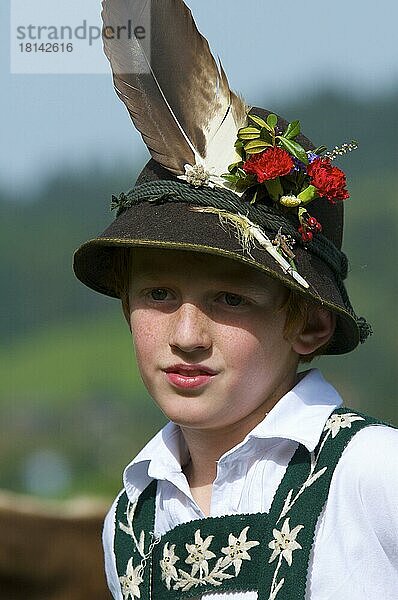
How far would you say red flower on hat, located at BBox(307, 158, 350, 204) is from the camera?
1724mm

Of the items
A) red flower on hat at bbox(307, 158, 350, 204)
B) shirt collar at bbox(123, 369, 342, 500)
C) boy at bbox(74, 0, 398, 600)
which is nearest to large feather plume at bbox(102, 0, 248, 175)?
boy at bbox(74, 0, 398, 600)

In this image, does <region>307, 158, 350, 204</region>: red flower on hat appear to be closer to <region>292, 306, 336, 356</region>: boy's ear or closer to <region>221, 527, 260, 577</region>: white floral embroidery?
<region>292, 306, 336, 356</region>: boy's ear

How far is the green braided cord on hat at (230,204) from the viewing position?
1.70m

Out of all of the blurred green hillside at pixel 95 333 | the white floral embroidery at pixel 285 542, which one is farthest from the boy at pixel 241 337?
the blurred green hillside at pixel 95 333

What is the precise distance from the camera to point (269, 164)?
1.68 m

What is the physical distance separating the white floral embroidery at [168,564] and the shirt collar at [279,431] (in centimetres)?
15

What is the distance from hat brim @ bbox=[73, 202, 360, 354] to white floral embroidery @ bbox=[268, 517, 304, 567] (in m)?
0.38

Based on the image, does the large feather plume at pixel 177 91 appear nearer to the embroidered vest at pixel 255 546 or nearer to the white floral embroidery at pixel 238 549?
the embroidered vest at pixel 255 546

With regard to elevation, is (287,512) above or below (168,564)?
above

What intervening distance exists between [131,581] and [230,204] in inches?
29.0

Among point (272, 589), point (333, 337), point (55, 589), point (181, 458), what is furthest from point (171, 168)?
point (55, 589)

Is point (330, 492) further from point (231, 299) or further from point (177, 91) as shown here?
point (177, 91)

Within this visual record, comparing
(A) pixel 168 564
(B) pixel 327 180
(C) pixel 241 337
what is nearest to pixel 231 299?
(C) pixel 241 337

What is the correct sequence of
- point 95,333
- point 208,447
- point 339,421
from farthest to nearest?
point 95,333, point 208,447, point 339,421
